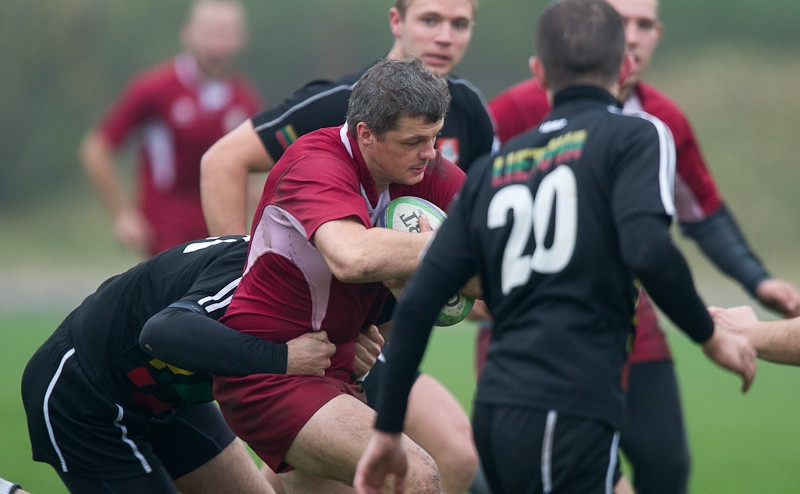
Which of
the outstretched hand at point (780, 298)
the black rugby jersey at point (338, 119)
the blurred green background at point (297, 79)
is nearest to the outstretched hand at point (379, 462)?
the black rugby jersey at point (338, 119)

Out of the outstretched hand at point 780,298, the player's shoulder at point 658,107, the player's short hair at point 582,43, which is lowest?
the outstretched hand at point 780,298

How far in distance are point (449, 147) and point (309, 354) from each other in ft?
5.23

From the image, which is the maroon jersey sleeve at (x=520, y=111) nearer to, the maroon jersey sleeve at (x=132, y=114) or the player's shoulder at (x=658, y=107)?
the player's shoulder at (x=658, y=107)

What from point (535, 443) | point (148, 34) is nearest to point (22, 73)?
point (148, 34)

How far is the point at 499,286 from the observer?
10.3ft

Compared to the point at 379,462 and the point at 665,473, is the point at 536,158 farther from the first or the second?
the point at 665,473

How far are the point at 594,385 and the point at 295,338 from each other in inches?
45.9

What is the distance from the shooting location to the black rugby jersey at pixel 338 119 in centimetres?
477

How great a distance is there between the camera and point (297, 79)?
63.8 feet

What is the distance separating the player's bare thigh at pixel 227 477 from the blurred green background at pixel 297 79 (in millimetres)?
11966

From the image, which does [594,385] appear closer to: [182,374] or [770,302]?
[182,374]

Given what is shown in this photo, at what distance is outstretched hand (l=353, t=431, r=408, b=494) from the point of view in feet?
10.7

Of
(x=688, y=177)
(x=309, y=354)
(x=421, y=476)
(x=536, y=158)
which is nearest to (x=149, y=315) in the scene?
(x=309, y=354)

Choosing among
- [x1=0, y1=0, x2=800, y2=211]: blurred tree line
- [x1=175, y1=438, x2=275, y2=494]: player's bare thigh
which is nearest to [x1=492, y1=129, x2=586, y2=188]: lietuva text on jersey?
[x1=175, y1=438, x2=275, y2=494]: player's bare thigh
